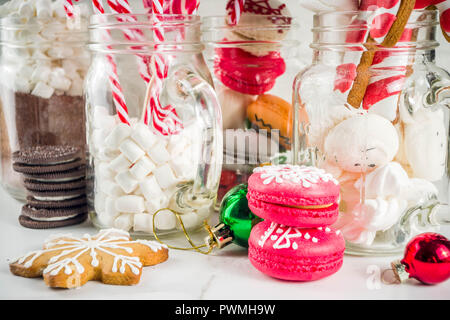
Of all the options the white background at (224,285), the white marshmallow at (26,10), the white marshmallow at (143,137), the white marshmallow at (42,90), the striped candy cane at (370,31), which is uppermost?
the white marshmallow at (26,10)

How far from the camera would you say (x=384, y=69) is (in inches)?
30.2

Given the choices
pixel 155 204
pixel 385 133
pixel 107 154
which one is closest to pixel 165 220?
pixel 155 204

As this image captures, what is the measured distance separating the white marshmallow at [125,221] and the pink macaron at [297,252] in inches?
8.9

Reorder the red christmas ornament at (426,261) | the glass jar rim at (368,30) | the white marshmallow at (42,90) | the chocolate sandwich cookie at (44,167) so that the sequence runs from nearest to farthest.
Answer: the red christmas ornament at (426,261), the glass jar rim at (368,30), the chocolate sandwich cookie at (44,167), the white marshmallow at (42,90)

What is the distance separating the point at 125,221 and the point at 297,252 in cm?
29

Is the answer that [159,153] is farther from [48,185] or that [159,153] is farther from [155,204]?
[48,185]

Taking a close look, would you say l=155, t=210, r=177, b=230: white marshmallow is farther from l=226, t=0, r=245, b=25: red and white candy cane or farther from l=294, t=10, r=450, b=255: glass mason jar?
l=226, t=0, r=245, b=25: red and white candy cane

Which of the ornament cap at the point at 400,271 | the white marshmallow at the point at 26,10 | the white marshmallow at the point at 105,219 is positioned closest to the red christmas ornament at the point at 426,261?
the ornament cap at the point at 400,271

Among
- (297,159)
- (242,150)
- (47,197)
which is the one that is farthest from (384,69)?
(47,197)

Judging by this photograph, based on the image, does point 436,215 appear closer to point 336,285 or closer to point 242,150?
point 336,285

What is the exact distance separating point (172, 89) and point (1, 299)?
37cm

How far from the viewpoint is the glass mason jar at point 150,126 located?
2.61ft

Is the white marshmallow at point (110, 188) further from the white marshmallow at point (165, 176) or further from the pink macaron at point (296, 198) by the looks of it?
the pink macaron at point (296, 198)

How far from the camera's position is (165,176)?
2.66 feet
